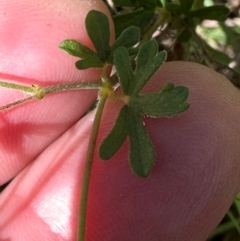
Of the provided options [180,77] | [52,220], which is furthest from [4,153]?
[180,77]

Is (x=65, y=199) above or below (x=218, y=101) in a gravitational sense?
below

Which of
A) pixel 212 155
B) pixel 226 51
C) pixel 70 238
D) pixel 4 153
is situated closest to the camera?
pixel 212 155

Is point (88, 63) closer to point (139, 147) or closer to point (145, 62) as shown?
point (145, 62)

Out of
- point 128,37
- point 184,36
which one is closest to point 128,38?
point 128,37

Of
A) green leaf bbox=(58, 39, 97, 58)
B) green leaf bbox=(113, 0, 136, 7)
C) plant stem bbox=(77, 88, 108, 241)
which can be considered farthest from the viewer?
green leaf bbox=(113, 0, 136, 7)

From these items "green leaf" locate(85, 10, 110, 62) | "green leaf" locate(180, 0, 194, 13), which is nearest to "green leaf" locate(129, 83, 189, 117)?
"green leaf" locate(85, 10, 110, 62)

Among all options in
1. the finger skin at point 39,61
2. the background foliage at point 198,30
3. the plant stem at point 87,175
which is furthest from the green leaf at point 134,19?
the plant stem at point 87,175

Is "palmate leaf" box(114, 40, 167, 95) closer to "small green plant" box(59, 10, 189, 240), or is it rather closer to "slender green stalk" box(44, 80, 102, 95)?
"small green plant" box(59, 10, 189, 240)

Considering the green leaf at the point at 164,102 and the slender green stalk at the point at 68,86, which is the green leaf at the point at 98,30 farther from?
the green leaf at the point at 164,102

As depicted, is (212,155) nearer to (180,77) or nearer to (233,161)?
(233,161)
